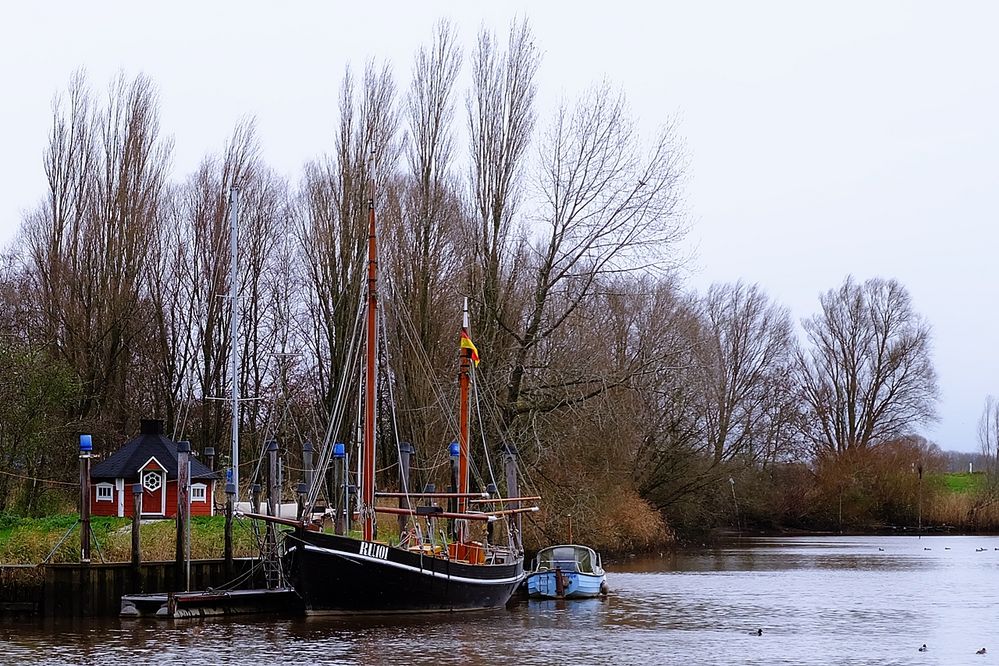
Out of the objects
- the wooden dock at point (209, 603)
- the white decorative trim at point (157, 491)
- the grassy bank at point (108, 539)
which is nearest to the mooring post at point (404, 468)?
the wooden dock at point (209, 603)

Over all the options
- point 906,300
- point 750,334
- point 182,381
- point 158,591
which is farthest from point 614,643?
point 906,300

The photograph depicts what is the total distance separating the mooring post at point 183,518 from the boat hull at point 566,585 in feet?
34.5

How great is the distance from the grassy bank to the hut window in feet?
4.58

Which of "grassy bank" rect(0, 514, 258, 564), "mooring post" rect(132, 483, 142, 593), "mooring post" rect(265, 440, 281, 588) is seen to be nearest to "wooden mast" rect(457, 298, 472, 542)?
"mooring post" rect(265, 440, 281, 588)

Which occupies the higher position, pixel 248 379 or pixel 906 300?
pixel 906 300

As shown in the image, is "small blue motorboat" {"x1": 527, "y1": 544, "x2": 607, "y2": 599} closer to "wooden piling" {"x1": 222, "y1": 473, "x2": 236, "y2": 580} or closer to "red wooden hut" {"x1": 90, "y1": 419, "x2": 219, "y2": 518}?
"wooden piling" {"x1": 222, "y1": 473, "x2": 236, "y2": 580}

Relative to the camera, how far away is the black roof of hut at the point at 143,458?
35969 mm

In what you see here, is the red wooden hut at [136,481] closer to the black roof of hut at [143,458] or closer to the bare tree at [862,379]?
the black roof of hut at [143,458]

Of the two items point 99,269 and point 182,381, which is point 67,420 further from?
point 182,381

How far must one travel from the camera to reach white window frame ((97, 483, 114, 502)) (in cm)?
3625

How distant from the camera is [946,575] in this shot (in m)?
46.3

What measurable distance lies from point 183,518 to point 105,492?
7.24 m

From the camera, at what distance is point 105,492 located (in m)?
36.3

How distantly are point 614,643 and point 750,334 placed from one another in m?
58.3
